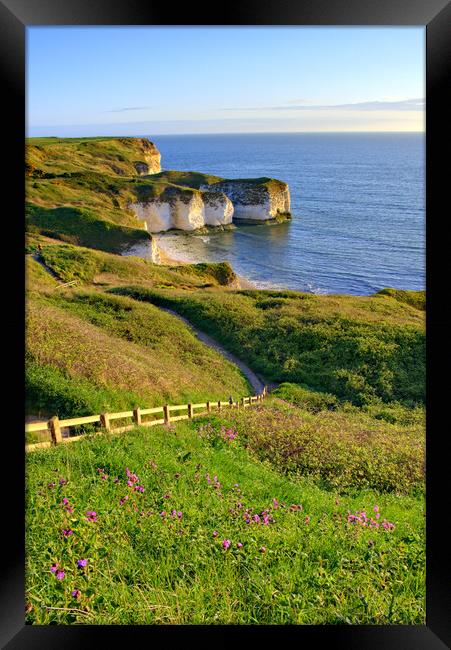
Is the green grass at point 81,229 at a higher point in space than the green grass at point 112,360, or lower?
higher

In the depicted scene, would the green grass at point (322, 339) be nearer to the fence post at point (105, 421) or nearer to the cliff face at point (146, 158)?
the fence post at point (105, 421)

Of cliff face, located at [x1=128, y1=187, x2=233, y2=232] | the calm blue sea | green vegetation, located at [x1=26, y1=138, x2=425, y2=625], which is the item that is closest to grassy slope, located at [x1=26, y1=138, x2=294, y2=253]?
cliff face, located at [x1=128, y1=187, x2=233, y2=232]

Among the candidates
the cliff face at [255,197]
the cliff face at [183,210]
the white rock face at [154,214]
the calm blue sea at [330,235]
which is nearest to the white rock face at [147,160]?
the calm blue sea at [330,235]

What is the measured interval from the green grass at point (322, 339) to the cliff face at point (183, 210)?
35.0 metres

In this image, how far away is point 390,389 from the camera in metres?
17.6

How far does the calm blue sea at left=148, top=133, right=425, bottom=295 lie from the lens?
4603 centimetres

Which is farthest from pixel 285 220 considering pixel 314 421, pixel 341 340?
pixel 314 421

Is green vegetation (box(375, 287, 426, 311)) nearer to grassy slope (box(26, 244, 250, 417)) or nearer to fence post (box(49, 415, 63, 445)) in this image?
grassy slope (box(26, 244, 250, 417))

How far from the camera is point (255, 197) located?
2977 inches

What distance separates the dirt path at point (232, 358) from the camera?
17922 mm

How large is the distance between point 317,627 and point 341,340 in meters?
16.8

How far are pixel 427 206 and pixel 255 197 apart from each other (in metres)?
72.7
